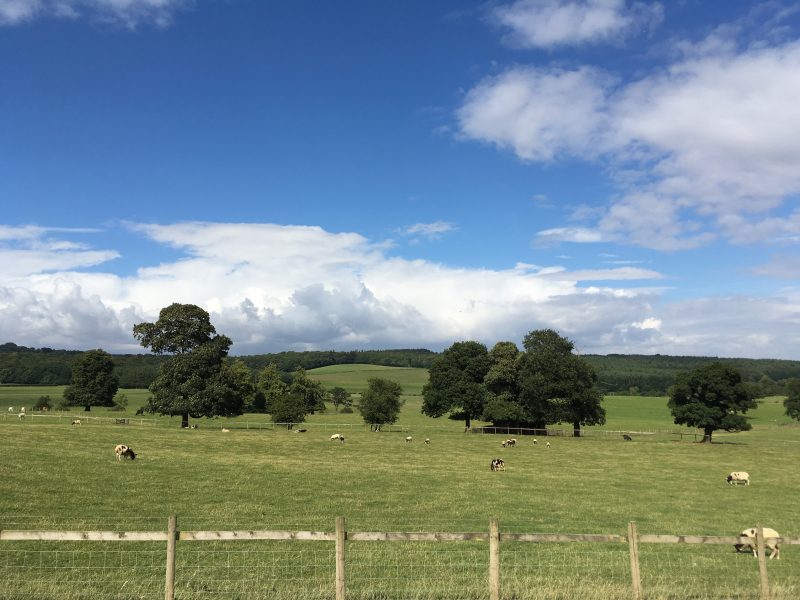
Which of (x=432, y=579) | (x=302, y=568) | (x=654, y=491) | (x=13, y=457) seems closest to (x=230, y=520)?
(x=302, y=568)

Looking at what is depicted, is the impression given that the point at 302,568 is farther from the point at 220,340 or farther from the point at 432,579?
the point at 220,340

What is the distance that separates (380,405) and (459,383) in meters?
11.6

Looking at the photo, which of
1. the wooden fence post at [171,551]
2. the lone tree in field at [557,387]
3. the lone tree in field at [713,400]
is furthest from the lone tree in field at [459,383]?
the wooden fence post at [171,551]

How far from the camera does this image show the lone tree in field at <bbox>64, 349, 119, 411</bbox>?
9343 centimetres

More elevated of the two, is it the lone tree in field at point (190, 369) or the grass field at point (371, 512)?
the lone tree in field at point (190, 369)

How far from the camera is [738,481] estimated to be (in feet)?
129

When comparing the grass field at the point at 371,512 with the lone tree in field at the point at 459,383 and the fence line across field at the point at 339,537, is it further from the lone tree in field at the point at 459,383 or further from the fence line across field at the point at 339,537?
the lone tree in field at the point at 459,383

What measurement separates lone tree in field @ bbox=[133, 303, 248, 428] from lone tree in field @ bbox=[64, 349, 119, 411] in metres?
26.7

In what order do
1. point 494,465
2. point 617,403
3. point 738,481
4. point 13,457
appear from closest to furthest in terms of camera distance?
point 13,457, point 738,481, point 494,465, point 617,403

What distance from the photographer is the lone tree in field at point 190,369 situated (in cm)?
7044

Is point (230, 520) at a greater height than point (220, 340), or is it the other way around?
point (220, 340)

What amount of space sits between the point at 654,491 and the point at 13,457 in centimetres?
3570

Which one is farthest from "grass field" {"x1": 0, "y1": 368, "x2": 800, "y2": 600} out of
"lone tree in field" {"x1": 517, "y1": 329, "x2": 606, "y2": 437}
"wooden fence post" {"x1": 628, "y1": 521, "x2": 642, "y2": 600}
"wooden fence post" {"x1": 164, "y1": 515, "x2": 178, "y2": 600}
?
"lone tree in field" {"x1": 517, "y1": 329, "x2": 606, "y2": 437}

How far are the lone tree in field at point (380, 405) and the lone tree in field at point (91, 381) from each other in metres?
41.3
